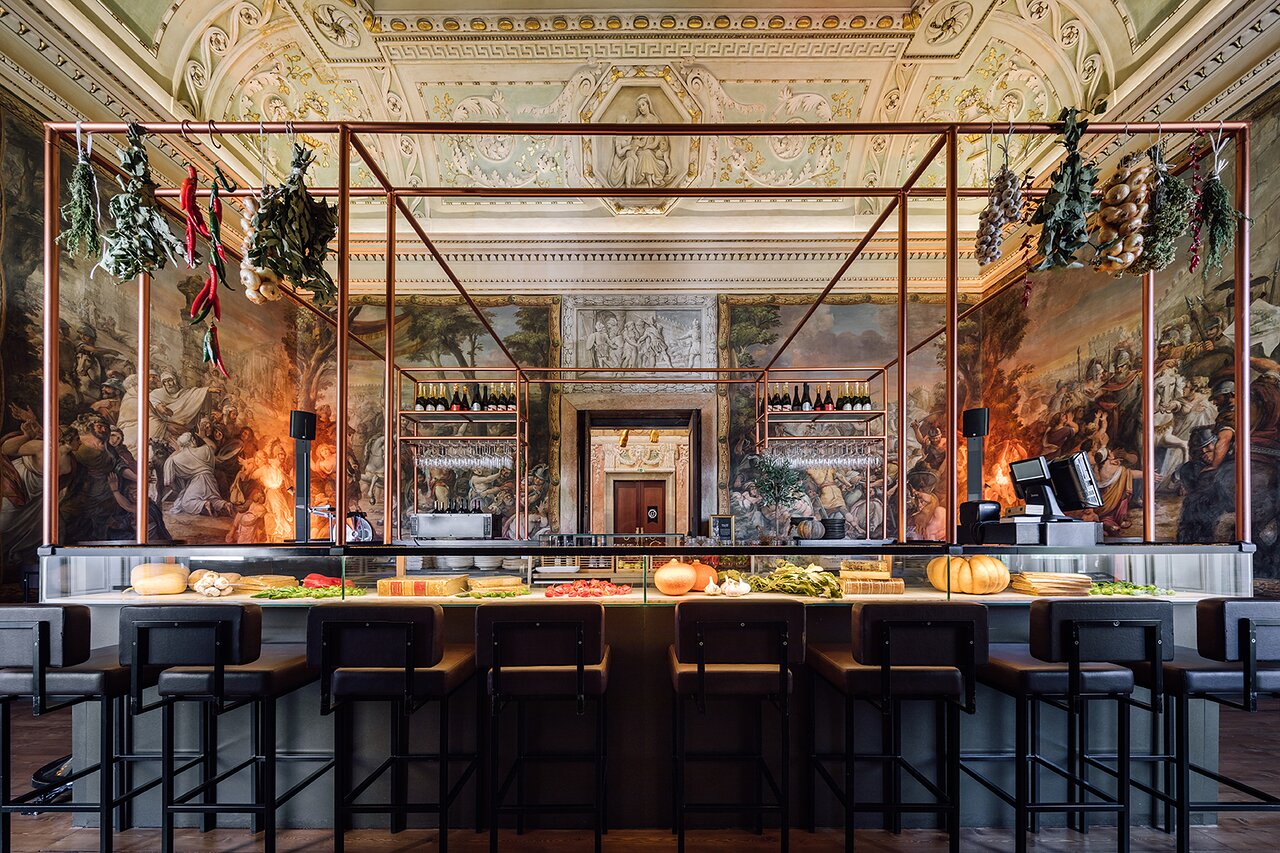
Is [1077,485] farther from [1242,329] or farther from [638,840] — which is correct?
[638,840]

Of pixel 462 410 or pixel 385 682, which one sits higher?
pixel 462 410

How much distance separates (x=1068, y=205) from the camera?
276 centimetres

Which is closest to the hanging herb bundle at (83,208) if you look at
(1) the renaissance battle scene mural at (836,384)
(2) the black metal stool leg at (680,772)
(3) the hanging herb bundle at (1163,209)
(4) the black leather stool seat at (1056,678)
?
(2) the black metal stool leg at (680,772)

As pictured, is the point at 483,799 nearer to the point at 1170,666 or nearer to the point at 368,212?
the point at 1170,666

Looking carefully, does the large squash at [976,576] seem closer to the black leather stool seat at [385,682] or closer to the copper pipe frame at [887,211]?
the copper pipe frame at [887,211]

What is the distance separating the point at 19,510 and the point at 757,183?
8.89 meters

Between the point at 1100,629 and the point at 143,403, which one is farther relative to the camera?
the point at 143,403

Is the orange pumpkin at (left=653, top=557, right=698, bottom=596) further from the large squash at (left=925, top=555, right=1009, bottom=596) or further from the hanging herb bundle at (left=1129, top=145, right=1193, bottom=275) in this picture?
the hanging herb bundle at (left=1129, top=145, right=1193, bottom=275)

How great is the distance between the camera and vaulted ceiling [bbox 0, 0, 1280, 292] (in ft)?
20.4

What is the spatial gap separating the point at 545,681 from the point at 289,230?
2158mm

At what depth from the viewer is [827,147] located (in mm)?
9180

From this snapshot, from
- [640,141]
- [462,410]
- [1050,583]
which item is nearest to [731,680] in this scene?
[1050,583]

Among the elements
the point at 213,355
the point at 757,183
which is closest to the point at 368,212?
the point at 757,183

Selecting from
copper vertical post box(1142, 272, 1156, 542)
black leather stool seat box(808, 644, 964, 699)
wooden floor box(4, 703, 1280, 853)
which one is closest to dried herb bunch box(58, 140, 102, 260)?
wooden floor box(4, 703, 1280, 853)
